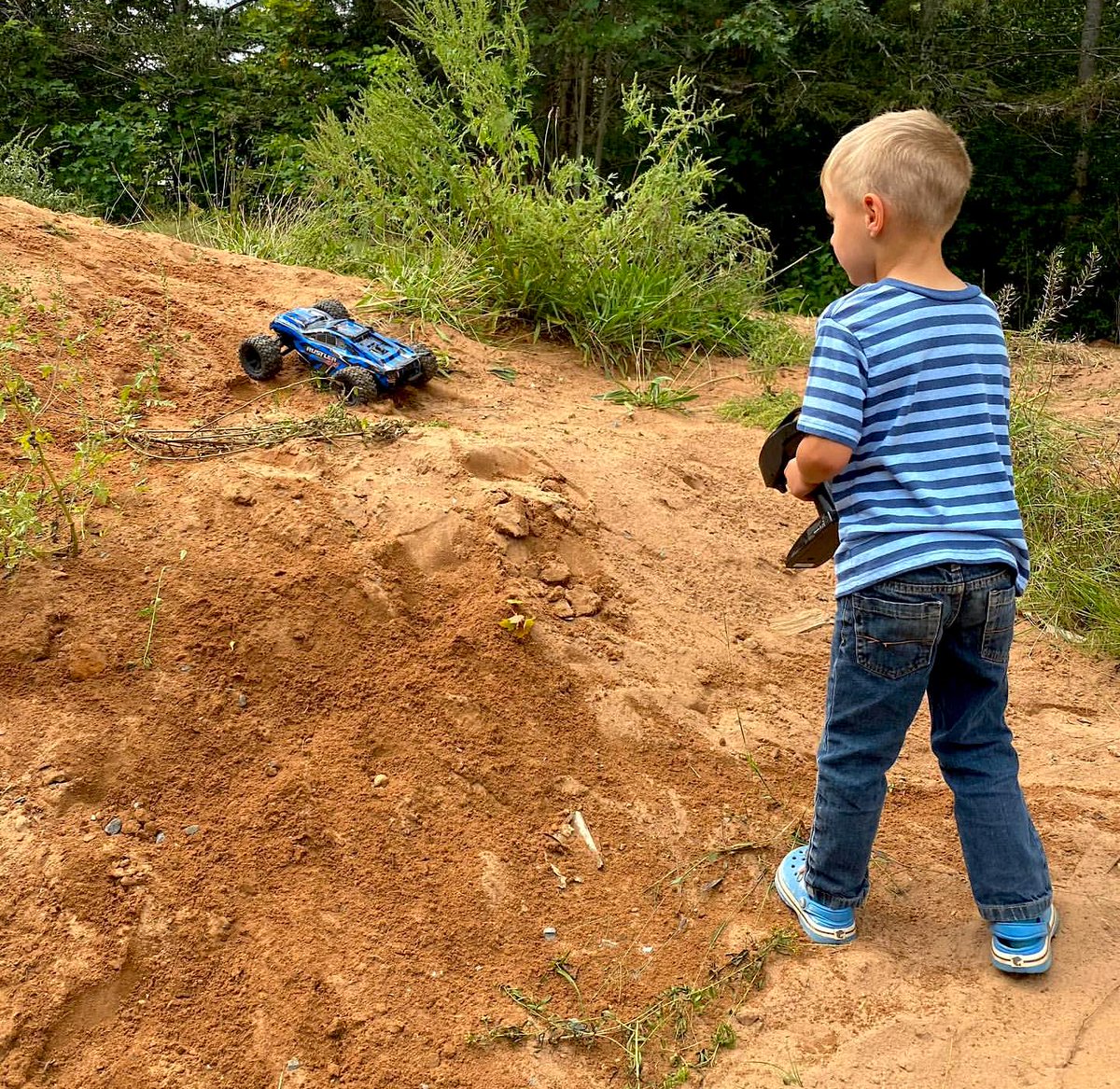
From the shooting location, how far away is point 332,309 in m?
4.03

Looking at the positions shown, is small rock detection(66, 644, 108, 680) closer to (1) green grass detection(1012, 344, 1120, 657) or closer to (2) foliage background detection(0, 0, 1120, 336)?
(1) green grass detection(1012, 344, 1120, 657)

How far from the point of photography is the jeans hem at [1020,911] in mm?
2066

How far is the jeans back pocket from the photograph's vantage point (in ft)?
6.27

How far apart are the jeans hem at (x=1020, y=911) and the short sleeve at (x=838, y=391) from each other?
98 cm

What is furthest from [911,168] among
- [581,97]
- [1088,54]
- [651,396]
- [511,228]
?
[1088,54]

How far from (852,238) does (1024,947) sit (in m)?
1.42

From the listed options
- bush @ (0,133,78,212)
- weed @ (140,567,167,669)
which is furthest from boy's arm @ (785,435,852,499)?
bush @ (0,133,78,212)

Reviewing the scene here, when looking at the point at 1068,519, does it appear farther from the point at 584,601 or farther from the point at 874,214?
the point at 874,214

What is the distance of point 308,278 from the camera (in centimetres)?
464

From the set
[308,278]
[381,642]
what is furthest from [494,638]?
[308,278]

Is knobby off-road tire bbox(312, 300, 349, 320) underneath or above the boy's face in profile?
underneath

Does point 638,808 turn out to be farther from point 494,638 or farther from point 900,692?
point 900,692

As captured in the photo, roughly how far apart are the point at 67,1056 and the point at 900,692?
1673mm

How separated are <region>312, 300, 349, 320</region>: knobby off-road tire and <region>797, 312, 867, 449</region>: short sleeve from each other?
2486 millimetres
